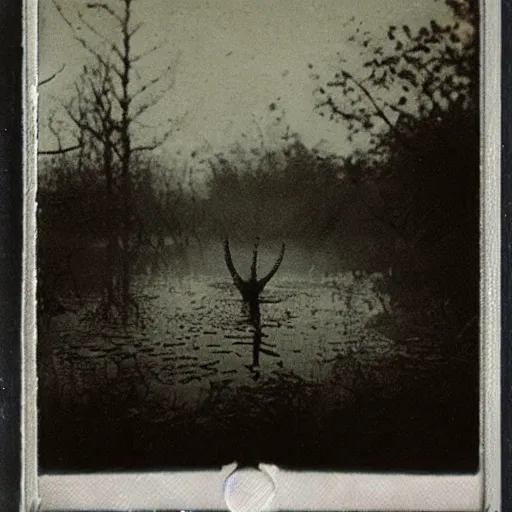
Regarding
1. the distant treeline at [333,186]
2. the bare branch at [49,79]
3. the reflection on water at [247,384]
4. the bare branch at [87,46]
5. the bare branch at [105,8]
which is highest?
the bare branch at [105,8]

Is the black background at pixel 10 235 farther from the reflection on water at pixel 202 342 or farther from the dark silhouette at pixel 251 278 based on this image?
the dark silhouette at pixel 251 278

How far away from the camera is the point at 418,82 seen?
1.34 feet

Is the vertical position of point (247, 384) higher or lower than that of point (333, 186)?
lower

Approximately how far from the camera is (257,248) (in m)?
0.41

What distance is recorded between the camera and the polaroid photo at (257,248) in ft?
1.33

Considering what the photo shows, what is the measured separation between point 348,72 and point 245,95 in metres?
0.08

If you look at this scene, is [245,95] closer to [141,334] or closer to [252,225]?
[252,225]

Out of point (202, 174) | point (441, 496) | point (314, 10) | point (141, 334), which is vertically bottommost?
point (441, 496)

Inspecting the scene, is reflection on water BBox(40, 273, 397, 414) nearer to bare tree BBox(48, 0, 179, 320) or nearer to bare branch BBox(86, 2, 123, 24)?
bare tree BBox(48, 0, 179, 320)

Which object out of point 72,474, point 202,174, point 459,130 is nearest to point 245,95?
point 202,174

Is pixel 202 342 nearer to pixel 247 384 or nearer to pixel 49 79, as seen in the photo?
pixel 247 384

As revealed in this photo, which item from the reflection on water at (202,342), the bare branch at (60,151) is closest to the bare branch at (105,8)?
the bare branch at (60,151)

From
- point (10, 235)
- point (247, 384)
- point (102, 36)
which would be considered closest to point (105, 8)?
point (102, 36)
